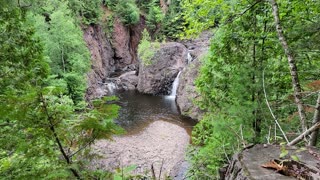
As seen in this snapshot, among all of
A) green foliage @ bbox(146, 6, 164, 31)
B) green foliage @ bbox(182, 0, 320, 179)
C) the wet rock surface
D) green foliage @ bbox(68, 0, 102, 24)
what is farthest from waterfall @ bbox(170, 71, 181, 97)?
green foliage @ bbox(182, 0, 320, 179)

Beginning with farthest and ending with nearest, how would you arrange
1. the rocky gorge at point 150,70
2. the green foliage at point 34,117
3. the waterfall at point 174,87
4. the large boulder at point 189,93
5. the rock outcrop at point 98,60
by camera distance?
the waterfall at point 174,87 < the rock outcrop at point 98,60 < the rocky gorge at point 150,70 < the large boulder at point 189,93 < the green foliage at point 34,117

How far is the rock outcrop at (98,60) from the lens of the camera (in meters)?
22.4

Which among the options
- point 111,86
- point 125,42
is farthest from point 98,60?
point 125,42

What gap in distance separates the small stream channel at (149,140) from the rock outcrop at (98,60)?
3.15m

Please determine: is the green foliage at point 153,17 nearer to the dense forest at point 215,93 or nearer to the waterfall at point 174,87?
the waterfall at point 174,87

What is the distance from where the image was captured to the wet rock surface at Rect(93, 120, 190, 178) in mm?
11158

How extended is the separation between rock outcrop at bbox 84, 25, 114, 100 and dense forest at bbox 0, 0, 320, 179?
15731 millimetres

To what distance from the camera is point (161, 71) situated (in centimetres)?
2353

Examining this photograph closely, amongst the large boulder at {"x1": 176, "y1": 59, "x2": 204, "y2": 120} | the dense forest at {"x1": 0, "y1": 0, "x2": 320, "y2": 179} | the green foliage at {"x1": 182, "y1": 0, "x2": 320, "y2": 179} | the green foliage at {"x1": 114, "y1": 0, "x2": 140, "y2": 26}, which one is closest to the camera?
the dense forest at {"x1": 0, "y1": 0, "x2": 320, "y2": 179}

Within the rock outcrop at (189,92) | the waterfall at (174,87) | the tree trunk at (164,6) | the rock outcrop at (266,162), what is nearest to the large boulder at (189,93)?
the rock outcrop at (189,92)

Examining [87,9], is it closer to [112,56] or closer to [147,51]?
[112,56]

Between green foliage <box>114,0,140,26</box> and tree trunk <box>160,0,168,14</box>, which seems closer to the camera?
green foliage <box>114,0,140,26</box>

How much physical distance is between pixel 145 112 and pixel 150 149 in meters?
5.21

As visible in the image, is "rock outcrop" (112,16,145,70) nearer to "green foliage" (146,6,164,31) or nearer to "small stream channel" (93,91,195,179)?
"green foliage" (146,6,164,31)
